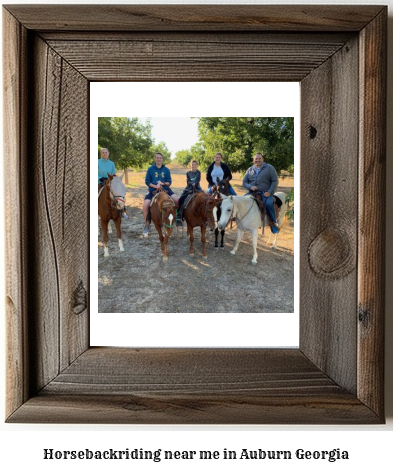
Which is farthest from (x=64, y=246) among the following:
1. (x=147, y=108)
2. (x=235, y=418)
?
(x=235, y=418)

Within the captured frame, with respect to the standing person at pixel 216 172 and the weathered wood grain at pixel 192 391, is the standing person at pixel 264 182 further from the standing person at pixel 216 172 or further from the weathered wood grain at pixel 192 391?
the weathered wood grain at pixel 192 391

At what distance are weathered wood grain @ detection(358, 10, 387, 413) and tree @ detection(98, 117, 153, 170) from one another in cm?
32

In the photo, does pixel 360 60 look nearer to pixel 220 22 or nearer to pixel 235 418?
pixel 220 22

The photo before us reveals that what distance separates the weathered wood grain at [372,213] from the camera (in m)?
0.75

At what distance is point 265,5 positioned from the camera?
2.45 feet

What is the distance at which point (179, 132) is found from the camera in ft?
2.58

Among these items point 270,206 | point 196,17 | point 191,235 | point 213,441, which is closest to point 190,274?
point 191,235

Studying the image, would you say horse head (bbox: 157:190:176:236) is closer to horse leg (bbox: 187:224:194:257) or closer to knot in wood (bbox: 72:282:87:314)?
horse leg (bbox: 187:224:194:257)

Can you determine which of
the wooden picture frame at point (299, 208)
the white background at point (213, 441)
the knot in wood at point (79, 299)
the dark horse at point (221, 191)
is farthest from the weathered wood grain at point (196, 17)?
the knot in wood at point (79, 299)

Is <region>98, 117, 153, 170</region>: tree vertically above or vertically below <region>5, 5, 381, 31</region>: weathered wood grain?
below

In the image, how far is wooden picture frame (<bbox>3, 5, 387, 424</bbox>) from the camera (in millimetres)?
747

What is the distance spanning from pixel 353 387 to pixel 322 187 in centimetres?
31

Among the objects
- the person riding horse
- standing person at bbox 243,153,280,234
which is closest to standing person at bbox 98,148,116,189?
the person riding horse

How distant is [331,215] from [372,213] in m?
0.06
